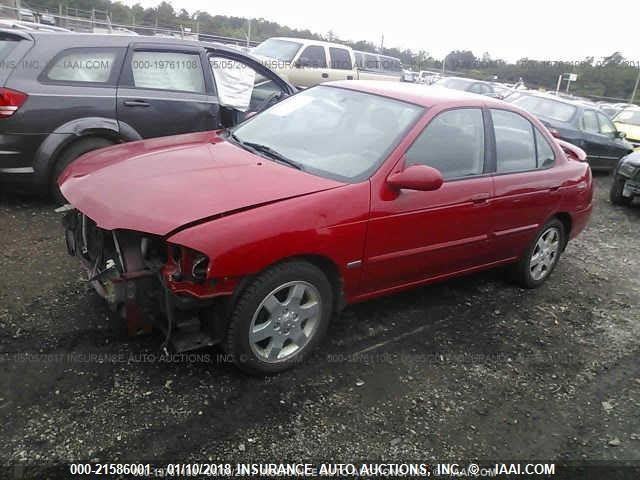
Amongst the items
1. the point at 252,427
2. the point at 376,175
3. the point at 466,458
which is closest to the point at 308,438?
the point at 252,427

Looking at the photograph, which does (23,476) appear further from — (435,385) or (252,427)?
(435,385)

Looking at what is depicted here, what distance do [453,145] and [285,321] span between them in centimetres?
178

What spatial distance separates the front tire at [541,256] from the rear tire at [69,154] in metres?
4.15

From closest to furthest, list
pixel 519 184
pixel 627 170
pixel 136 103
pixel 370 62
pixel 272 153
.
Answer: pixel 272 153 < pixel 519 184 < pixel 136 103 < pixel 627 170 < pixel 370 62

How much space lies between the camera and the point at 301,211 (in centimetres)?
300

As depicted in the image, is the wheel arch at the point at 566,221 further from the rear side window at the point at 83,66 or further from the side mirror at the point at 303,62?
the side mirror at the point at 303,62

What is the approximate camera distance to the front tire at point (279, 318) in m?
2.92

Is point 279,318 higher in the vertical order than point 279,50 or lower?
lower

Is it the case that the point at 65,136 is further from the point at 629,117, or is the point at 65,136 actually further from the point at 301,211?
the point at 629,117

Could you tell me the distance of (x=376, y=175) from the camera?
336 cm

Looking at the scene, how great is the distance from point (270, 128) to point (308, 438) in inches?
87.8

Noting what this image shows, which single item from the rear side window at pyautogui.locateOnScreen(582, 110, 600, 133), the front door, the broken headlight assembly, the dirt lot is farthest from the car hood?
the rear side window at pyautogui.locateOnScreen(582, 110, 600, 133)

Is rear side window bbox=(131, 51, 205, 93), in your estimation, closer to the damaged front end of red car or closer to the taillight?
the taillight

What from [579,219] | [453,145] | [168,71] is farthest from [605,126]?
[168,71]
